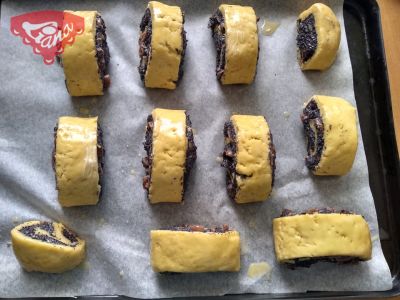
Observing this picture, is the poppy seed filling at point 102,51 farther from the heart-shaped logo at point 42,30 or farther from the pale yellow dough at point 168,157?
the pale yellow dough at point 168,157

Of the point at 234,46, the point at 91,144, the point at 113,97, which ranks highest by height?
the point at 234,46

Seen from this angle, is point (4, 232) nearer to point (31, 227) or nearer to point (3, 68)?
point (31, 227)

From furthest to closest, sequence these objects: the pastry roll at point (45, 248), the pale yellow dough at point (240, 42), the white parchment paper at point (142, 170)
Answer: the pale yellow dough at point (240, 42)
the white parchment paper at point (142, 170)
the pastry roll at point (45, 248)

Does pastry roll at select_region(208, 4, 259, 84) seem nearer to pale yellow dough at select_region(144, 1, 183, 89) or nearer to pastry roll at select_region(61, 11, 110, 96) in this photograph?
pale yellow dough at select_region(144, 1, 183, 89)

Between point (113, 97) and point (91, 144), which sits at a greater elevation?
point (113, 97)

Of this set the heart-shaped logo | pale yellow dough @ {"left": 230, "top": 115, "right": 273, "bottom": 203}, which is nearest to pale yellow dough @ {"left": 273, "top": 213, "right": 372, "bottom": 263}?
pale yellow dough @ {"left": 230, "top": 115, "right": 273, "bottom": 203}

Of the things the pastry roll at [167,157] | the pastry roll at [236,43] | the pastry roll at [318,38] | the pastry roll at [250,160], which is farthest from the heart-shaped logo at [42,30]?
the pastry roll at [318,38]

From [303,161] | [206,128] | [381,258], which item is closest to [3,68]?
[206,128]
